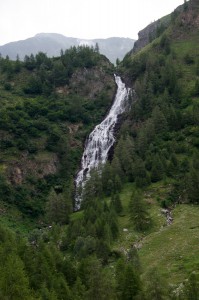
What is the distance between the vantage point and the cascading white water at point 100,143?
113 meters

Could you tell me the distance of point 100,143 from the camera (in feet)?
406

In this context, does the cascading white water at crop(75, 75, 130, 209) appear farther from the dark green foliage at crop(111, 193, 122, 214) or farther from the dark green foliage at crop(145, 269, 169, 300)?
the dark green foliage at crop(145, 269, 169, 300)

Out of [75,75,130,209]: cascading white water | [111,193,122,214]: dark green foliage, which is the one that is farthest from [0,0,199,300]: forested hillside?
[75,75,130,209]: cascading white water

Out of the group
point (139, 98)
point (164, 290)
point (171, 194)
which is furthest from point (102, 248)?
point (139, 98)

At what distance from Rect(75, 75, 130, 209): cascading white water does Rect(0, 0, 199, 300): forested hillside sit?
2.37m

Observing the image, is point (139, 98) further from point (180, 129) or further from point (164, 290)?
point (164, 290)

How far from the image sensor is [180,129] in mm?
111188

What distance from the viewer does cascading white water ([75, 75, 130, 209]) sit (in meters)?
113

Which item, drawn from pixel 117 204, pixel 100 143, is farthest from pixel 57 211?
pixel 100 143

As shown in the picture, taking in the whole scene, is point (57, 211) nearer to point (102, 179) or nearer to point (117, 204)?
point (117, 204)

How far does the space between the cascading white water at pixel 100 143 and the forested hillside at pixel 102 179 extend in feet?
7.78

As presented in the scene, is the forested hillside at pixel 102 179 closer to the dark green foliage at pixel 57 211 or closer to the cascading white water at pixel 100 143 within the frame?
the dark green foliage at pixel 57 211

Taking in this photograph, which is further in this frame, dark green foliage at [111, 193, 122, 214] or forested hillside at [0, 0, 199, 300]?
dark green foliage at [111, 193, 122, 214]

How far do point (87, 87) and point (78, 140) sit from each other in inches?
1312
